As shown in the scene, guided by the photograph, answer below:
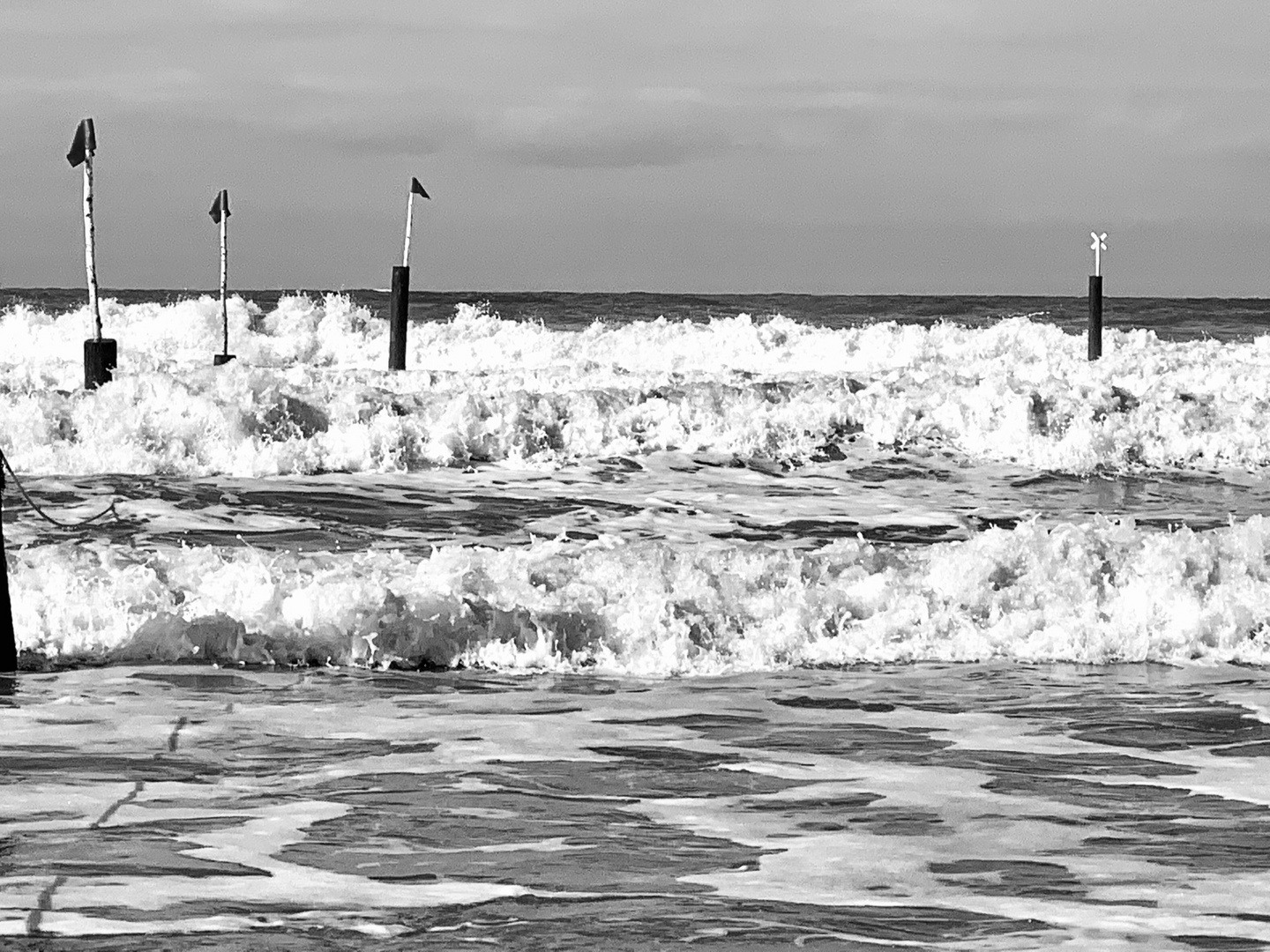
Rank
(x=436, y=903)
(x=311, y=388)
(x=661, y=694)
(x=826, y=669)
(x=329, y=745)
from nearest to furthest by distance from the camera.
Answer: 1. (x=436, y=903)
2. (x=329, y=745)
3. (x=661, y=694)
4. (x=826, y=669)
5. (x=311, y=388)

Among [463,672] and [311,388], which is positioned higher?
[311,388]

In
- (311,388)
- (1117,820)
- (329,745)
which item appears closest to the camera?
(1117,820)

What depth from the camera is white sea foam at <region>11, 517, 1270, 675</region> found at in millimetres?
9430

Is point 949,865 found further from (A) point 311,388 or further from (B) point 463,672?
(A) point 311,388

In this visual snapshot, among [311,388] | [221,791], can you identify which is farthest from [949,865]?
[311,388]

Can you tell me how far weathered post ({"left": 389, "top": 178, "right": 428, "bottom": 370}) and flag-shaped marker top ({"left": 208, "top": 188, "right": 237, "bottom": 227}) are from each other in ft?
8.41

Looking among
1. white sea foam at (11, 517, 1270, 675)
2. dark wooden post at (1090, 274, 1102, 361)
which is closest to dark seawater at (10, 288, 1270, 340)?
dark wooden post at (1090, 274, 1102, 361)

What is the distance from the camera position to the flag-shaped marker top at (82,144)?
18734mm

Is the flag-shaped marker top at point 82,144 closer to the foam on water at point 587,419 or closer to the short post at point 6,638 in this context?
the foam on water at point 587,419

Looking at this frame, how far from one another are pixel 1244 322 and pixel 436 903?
46950mm

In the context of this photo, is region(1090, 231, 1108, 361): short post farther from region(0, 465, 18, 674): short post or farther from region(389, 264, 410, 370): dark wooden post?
region(0, 465, 18, 674): short post

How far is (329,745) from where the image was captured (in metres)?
7.33

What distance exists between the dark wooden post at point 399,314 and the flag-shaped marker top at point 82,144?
728 centimetres

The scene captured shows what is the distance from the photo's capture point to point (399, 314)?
2606cm
